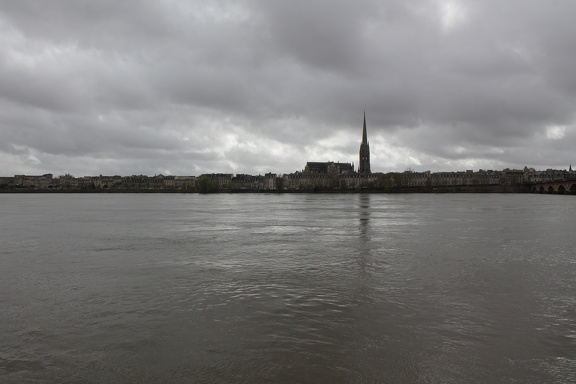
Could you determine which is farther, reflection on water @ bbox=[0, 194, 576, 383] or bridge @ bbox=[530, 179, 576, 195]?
bridge @ bbox=[530, 179, 576, 195]

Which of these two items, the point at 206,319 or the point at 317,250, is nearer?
the point at 206,319

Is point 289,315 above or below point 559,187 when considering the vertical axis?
below

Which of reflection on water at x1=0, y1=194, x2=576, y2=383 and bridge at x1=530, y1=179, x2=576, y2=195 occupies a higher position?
bridge at x1=530, y1=179, x2=576, y2=195

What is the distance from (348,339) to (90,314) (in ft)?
20.8

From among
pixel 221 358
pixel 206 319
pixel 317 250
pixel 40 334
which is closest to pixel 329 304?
pixel 206 319

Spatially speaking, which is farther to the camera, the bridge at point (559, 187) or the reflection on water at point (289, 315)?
the bridge at point (559, 187)

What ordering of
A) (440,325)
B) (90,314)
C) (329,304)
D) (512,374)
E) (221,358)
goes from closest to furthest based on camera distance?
(512,374) < (221,358) < (440,325) < (90,314) < (329,304)

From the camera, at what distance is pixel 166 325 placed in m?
9.86

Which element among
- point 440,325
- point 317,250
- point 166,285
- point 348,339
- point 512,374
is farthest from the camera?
point 317,250

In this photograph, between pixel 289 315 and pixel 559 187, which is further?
pixel 559 187

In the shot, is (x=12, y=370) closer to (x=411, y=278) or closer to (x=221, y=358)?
(x=221, y=358)

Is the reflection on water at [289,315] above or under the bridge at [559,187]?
under

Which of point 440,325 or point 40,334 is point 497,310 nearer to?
point 440,325

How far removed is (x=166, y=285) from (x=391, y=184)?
178m
